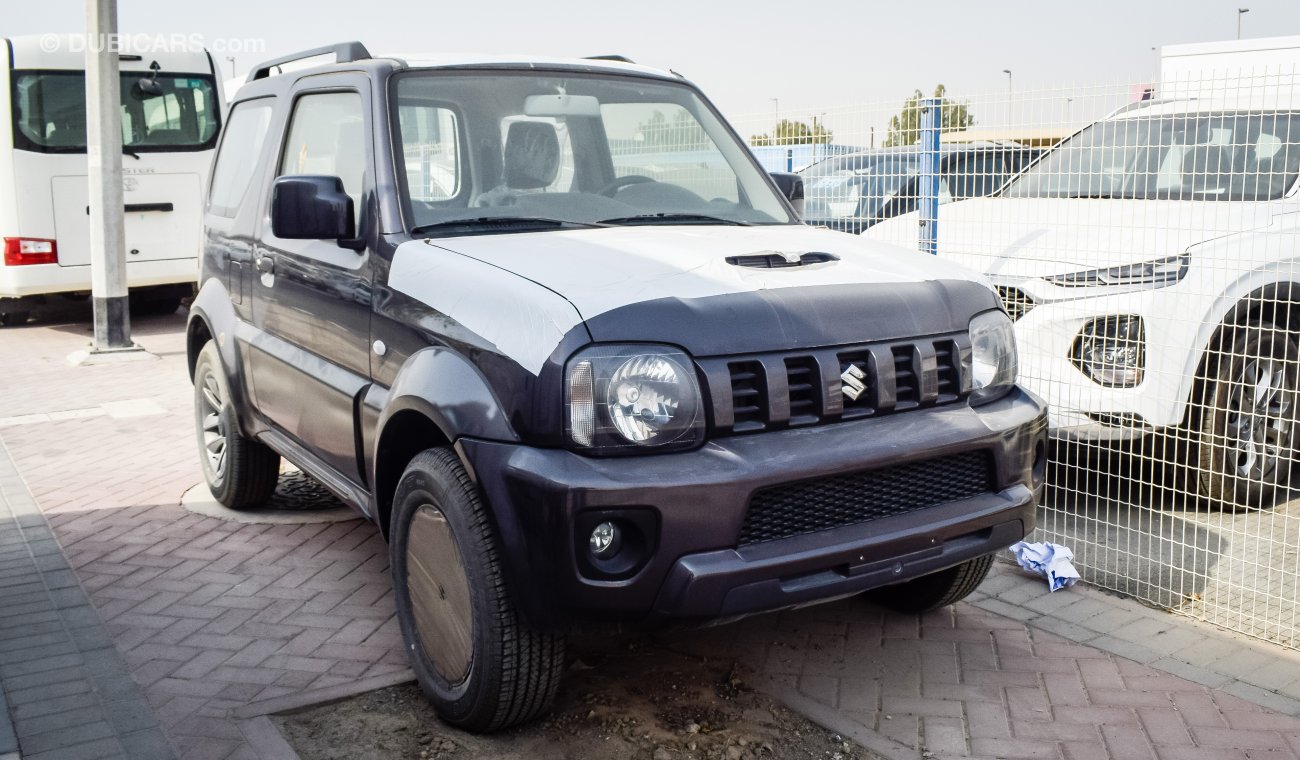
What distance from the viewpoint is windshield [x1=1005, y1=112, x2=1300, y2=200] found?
17.7ft

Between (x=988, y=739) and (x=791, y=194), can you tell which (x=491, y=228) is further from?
(x=988, y=739)

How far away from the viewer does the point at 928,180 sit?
5.86m

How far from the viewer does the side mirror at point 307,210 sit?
12.8 ft

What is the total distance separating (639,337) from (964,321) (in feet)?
3.68

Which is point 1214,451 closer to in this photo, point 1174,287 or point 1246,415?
point 1246,415

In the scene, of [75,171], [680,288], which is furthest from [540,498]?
[75,171]

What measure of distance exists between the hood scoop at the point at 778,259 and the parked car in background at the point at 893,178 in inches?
69.2

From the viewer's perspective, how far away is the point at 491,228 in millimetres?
3883

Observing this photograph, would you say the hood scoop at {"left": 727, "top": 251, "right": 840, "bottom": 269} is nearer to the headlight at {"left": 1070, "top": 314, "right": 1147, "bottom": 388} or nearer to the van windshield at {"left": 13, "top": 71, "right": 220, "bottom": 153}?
the headlight at {"left": 1070, "top": 314, "right": 1147, "bottom": 388}

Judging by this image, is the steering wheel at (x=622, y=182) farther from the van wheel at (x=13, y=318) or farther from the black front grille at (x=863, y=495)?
the van wheel at (x=13, y=318)

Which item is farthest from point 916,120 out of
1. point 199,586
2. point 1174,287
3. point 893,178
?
point 199,586

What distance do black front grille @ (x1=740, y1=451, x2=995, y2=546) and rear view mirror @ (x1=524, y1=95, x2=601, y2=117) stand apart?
6.16 ft

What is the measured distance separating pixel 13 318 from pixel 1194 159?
13.4m

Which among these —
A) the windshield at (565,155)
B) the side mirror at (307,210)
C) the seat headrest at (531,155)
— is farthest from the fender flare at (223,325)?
the seat headrest at (531,155)
